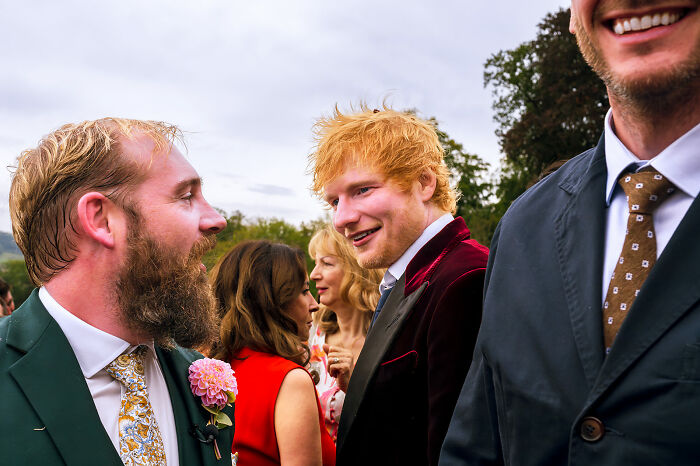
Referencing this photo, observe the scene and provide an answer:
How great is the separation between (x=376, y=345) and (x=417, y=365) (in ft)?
1.07

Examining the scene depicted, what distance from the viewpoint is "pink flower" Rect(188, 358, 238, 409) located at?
8.75 ft

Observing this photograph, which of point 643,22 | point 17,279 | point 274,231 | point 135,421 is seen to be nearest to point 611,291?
point 643,22

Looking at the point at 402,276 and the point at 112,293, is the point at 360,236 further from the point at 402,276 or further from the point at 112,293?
the point at 112,293

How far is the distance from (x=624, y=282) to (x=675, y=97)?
1.71 ft

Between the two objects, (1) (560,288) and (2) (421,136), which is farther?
(2) (421,136)

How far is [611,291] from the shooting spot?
1724 mm

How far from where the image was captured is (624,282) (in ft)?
5.53

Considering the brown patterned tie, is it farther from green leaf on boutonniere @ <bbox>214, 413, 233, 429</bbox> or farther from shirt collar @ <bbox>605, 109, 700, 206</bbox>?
green leaf on boutonniere @ <bbox>214, 413, 233, 429</bbox>

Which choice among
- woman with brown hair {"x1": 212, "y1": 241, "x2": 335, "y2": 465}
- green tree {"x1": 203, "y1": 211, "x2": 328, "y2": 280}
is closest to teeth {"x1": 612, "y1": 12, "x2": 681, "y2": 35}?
woman with brown hair {"x1": 212, "y1": 241, "x2": 335, "y2": 465}

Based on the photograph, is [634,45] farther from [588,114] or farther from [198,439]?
[588,114]

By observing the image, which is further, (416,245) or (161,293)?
(416,245)

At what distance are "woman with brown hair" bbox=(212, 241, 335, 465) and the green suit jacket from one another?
1.16 meters

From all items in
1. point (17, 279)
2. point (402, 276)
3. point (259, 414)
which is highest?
point (17, 279)

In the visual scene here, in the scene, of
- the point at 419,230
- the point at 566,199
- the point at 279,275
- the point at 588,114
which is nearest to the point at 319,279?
the point at 279,275
